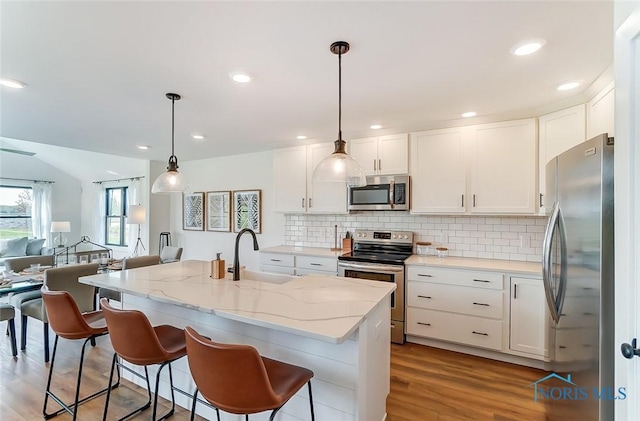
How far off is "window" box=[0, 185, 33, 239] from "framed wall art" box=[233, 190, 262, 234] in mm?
5983

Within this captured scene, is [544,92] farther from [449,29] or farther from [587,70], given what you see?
[449,29]

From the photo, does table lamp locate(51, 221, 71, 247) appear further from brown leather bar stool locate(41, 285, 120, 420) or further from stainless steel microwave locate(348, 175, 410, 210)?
stainless steel microwave locate(348, 175, 410, 210)

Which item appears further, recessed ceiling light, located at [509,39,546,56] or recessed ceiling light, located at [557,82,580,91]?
recessed ceiling light, located at [557,82,580,91]

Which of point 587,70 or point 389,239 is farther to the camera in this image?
point 389,239

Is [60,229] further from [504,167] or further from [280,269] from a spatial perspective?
[504,167]

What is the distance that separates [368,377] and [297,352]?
0.41 m

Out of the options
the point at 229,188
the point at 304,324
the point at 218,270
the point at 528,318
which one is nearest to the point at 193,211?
the point at 229,188

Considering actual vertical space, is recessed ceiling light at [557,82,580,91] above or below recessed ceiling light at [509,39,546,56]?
above

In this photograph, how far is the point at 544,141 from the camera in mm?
Answer: 2709

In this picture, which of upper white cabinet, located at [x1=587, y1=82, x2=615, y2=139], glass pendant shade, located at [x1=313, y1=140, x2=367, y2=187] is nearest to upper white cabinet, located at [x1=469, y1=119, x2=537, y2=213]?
upper white cabinet, located at [x1=587, y1=82, x2=615, y2=139]

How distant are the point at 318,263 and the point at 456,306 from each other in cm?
156

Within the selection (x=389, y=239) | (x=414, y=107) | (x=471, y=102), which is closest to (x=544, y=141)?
(x=471, y=102)

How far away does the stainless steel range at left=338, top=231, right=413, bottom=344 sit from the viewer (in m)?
3.12

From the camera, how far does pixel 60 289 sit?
2861 mm
